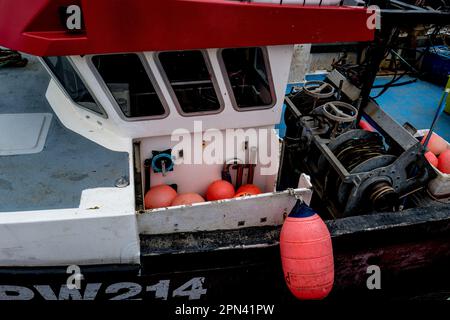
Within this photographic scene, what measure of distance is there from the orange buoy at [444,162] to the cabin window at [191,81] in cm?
249

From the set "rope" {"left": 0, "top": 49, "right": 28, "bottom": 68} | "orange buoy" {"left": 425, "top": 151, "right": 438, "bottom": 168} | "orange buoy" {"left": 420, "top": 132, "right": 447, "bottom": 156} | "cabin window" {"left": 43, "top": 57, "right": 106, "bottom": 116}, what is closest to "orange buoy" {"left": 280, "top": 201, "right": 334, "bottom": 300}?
"cabin window" {"left": 43, "top": 57, "right": 106, "bottom": 116}

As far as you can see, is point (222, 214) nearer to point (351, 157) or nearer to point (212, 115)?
point (212, 115)

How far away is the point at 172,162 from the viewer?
3.05 meters

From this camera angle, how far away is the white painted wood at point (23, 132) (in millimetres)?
2617

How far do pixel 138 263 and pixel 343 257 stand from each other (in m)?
1.60

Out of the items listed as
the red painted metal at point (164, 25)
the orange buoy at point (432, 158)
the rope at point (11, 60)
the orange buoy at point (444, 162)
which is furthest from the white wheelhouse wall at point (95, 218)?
the orange buoy at point (444, 162)

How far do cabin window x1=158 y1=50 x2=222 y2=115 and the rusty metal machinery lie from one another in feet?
3.82

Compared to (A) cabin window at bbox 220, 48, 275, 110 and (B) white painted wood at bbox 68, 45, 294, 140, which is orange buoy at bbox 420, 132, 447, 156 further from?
(A) cabin window at bbox 220, 48, 275, 110

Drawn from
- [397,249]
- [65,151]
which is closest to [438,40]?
[397,249]

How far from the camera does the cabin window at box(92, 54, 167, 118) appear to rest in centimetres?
254

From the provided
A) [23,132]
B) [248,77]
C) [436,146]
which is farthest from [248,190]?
[436,146]

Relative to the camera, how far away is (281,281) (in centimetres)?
285

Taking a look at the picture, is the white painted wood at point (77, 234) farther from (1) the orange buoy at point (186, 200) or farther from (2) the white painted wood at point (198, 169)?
(2) the white painted wood at point (198, 169)
